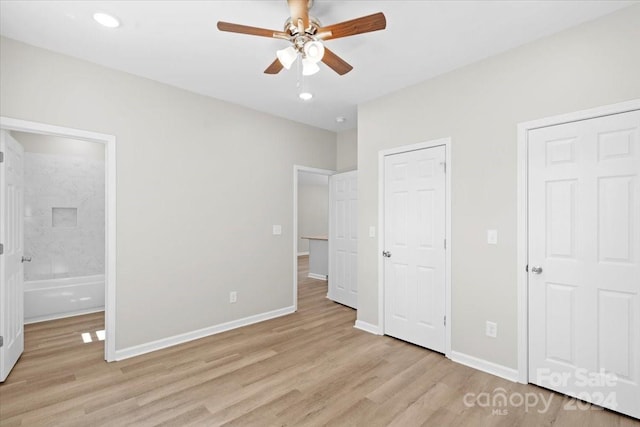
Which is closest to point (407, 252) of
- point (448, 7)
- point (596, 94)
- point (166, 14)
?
point (596, 94)

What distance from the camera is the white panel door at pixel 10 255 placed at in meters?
2.52

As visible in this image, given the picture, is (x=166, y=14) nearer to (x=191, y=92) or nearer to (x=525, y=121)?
(x=191, y=92)

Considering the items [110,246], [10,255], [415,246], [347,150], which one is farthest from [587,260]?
[10,255]

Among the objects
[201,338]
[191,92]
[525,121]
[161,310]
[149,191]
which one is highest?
[191,92]

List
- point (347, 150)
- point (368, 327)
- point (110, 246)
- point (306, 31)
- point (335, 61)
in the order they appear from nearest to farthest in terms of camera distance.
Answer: point (306, 31) → point (335, 61) → point (110, 246) → point (368, 327) → point (347, 150)

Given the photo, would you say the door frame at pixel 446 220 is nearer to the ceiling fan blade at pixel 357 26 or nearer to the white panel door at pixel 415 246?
the white panel door at pixel 415 246

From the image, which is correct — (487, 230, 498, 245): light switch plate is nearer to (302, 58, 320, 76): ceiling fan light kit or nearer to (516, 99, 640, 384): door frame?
(516, 99, 640, 384): door frame

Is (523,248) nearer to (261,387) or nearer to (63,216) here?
(261,387)

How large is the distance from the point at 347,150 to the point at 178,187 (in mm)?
2664

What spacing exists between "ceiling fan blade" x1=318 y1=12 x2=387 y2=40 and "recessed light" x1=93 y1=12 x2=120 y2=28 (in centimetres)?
154

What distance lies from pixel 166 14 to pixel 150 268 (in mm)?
2317

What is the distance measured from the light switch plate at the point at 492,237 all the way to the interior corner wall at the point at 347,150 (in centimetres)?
243

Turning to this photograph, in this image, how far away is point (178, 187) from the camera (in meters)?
3.41

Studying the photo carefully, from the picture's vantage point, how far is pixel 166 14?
2180 mm
